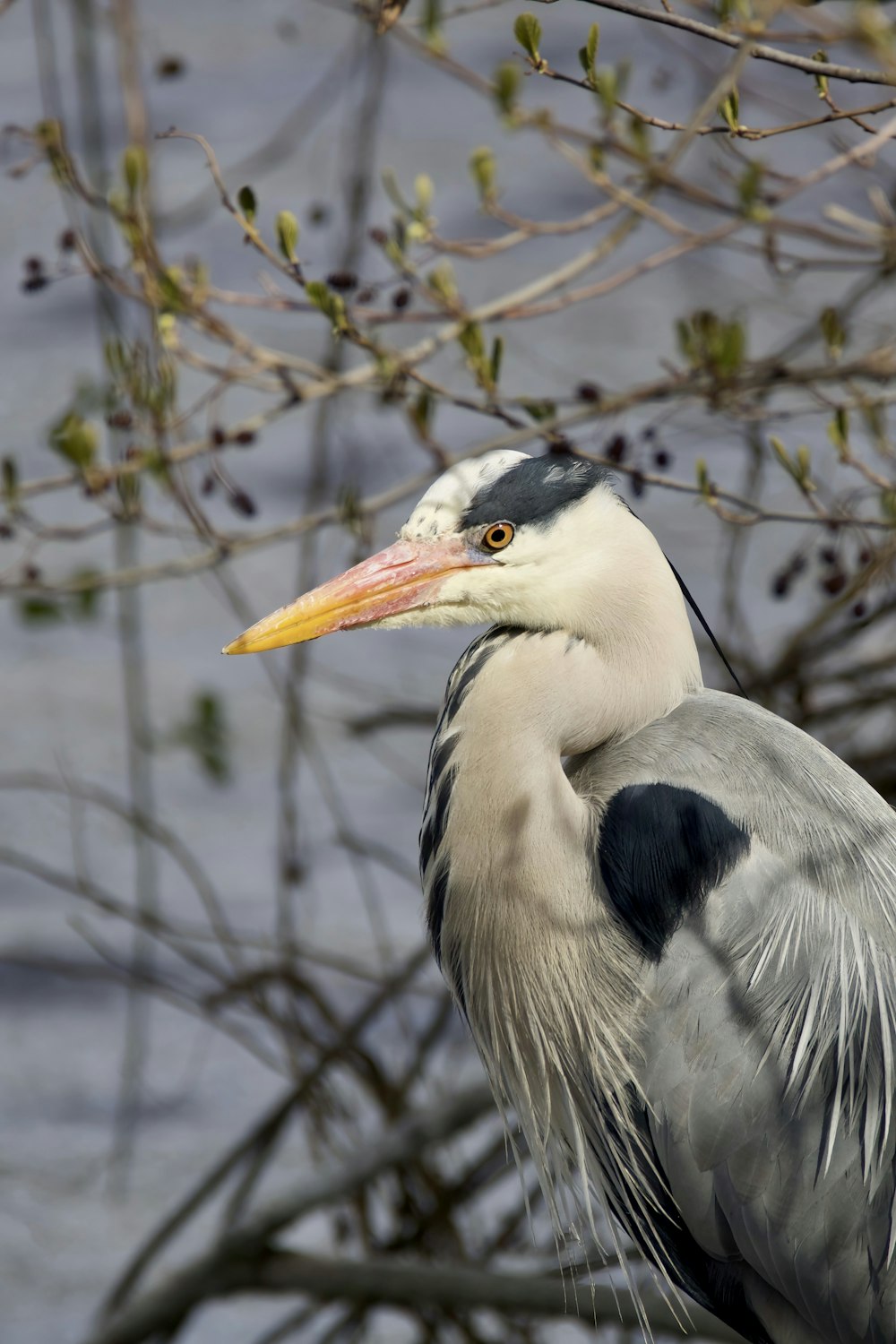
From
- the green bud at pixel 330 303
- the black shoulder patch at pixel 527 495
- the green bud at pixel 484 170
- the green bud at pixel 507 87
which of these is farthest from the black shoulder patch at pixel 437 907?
the green bud at pixel 507 87

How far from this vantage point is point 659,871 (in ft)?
6.86

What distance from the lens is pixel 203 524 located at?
2525 millimetres

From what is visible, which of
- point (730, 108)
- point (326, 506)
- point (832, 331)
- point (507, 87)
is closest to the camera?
point (730, 108)

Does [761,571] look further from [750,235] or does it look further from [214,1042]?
[214,1042]

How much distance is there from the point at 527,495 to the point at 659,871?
20.3 inches

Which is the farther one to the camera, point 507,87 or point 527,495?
point 507,87

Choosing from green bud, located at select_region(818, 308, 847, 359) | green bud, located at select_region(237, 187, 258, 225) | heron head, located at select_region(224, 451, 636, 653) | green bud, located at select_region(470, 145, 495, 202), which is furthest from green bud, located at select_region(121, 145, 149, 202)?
green bud, located at select_region(818, 308, 847, 359)

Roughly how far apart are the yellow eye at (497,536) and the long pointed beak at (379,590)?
2 centimetres

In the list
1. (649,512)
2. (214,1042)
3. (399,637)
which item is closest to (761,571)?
(649,512)

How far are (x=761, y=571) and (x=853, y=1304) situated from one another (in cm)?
389

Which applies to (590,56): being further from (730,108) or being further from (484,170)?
(484,170)

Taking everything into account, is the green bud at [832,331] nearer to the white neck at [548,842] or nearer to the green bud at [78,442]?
the white neck at [548,842]

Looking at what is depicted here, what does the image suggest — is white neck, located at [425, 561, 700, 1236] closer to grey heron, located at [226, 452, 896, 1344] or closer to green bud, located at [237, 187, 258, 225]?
grey heron, located at [226, 452, 896, 1344]

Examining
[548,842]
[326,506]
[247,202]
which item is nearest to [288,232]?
[247,202]
